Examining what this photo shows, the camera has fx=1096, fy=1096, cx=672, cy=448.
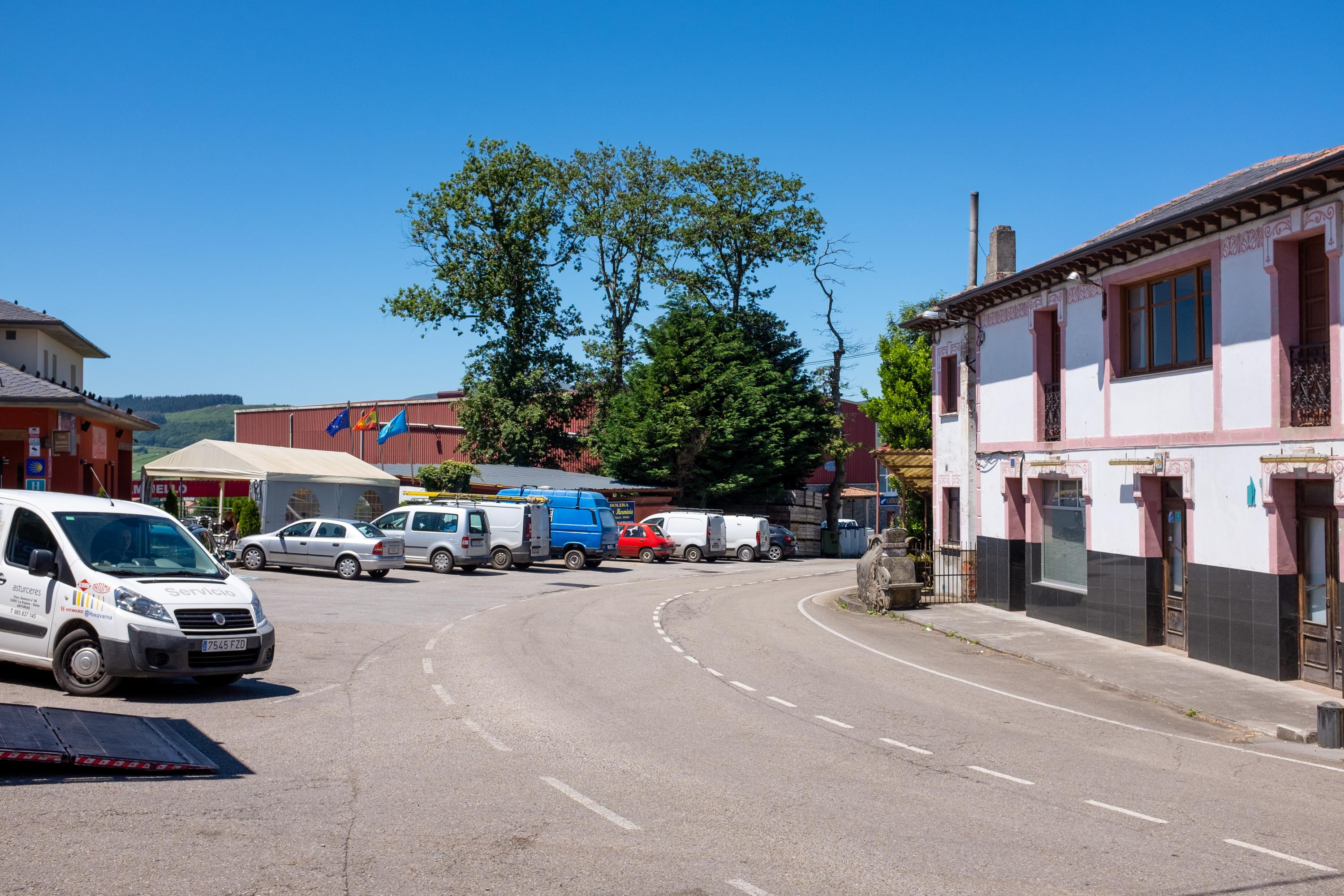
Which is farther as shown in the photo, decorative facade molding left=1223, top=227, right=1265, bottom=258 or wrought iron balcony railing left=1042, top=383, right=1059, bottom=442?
wrought iron balcony railing left=1042, top=383, right=1059, bottom=442

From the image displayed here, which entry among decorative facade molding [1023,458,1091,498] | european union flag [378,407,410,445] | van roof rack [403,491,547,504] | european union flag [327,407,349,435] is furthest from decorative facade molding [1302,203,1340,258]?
european union flag [327,407,349,435]

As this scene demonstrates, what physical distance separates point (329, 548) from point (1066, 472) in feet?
58.3

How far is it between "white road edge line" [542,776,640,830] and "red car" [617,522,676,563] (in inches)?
1362

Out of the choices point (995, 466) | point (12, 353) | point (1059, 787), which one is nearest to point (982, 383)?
point (995, 466)

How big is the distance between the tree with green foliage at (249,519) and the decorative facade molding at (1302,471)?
1145 inches

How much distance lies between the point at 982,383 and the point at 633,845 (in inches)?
824

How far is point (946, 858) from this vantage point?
6648 millimetres

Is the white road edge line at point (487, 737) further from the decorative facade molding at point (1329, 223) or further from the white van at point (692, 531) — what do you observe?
the white van at point (692, 531)

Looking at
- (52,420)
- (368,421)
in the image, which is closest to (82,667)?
(52,420)

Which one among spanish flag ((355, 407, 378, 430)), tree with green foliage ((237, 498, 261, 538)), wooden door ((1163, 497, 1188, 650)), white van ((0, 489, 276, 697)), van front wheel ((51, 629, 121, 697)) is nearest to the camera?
white van ((0, 489, 276, 697))

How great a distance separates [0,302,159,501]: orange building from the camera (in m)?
26.1

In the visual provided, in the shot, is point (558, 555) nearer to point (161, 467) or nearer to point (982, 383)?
point (161, 467)

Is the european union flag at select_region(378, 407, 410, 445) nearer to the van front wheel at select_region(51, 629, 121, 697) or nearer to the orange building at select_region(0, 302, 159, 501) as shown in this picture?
the orange building at select_region(0, 302, 159, 501)

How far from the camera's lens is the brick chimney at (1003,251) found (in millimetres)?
29312
